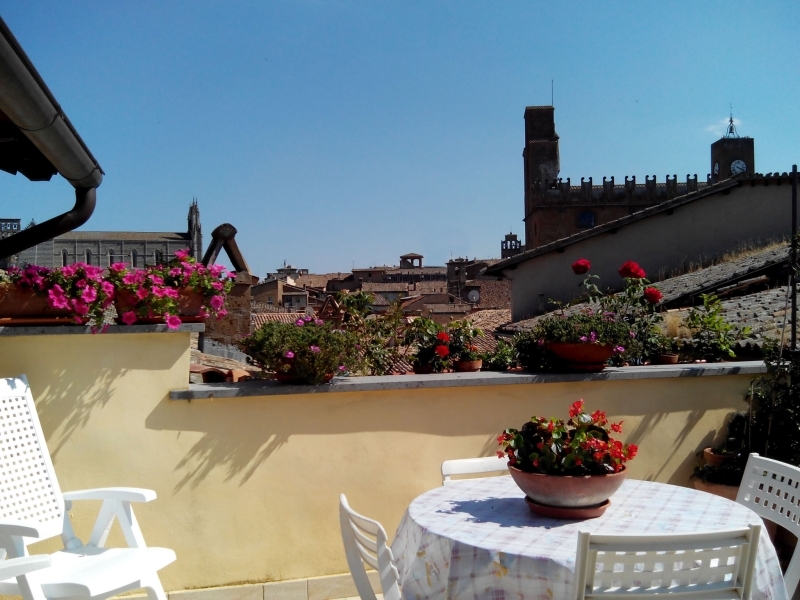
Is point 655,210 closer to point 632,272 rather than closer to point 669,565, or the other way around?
point 632,272

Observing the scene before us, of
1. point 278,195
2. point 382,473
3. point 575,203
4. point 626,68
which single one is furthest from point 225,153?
point 575,203

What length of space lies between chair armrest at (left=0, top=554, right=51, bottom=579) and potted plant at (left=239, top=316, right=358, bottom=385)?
1.43 m

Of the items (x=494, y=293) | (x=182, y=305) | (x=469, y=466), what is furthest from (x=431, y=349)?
(x=494, y=293)

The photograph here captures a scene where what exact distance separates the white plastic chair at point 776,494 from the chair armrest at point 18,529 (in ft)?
9.15

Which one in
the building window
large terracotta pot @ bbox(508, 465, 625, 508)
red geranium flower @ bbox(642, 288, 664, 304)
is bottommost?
large terracotta pot @ bbox(508, 465, 625, 508)

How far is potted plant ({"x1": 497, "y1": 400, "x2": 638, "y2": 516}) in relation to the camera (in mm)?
2402

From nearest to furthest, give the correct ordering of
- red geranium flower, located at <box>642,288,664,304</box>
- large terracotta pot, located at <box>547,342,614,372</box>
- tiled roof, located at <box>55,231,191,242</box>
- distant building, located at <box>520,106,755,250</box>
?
large terracotta pot, located at <box>547,342,614,372</box>, red geranium flower, located at <box>642,288,664,304</box>, distant building, located at <box>520,106,755,250</box>, tiled roof, located at <box>55,231,191,242</box>

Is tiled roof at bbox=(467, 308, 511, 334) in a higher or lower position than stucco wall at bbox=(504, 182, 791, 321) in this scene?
lower

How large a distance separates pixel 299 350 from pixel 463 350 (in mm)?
1122

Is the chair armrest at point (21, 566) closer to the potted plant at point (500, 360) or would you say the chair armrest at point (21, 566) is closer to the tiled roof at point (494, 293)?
the potted plant at point (500, 360)

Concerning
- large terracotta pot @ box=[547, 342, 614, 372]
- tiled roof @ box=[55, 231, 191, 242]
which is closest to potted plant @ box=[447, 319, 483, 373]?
large terracotta pot @ box=[547, 342, 614, 372]

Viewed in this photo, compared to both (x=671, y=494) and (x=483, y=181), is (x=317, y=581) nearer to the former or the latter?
(x=671, y=494)

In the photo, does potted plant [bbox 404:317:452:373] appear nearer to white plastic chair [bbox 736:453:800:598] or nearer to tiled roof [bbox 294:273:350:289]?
white plastic chair [bbox 736:453:800:598]

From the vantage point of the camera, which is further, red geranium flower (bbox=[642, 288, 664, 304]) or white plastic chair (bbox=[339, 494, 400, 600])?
red geranium flower (bbox=[642, 288, 664, 304])
